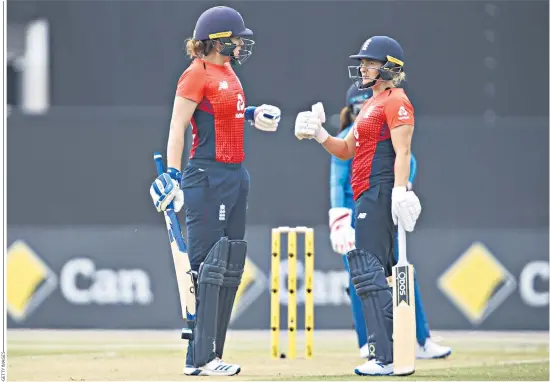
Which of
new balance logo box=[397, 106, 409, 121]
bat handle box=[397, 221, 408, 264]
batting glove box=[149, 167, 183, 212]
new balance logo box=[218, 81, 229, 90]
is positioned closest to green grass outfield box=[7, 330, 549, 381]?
bat handle box=[397, 221, 408, 264]

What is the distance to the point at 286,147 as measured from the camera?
11562 mm

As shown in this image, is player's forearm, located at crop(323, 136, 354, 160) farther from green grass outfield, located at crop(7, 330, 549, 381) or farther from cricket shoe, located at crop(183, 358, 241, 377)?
cricket shoe, located at crop(183, 358, 241, 377)

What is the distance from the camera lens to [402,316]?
755 cm

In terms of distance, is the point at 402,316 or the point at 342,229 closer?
the point at 402,316

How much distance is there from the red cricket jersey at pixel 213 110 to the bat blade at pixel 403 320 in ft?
3.45

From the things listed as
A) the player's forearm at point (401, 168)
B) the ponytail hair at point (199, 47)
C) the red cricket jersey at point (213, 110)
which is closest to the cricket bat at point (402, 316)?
the player's forearm at point (401, 168)

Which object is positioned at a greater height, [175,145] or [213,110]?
[213,110]

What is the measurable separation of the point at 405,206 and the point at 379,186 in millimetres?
233

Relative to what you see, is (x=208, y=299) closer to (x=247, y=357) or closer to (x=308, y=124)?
Answer: (x=308, y=124)

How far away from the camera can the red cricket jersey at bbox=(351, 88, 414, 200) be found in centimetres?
761

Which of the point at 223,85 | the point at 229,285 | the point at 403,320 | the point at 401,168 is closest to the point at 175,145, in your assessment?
the point at 223,85

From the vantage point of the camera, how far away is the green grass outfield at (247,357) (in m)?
7.84

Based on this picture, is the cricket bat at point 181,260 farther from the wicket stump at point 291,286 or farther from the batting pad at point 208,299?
the wicket stump at point 291,286

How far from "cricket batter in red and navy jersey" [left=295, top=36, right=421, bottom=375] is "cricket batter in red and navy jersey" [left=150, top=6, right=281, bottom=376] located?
428 millimetres
